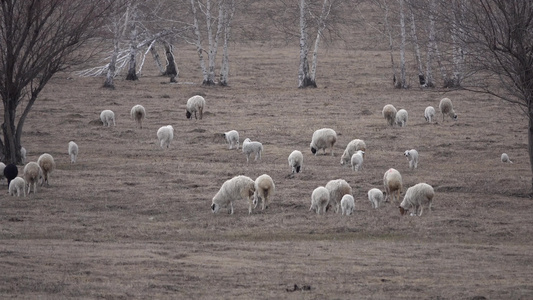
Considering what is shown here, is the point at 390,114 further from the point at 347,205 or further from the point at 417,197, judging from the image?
the point at 347,205

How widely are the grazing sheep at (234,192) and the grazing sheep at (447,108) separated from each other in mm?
14463

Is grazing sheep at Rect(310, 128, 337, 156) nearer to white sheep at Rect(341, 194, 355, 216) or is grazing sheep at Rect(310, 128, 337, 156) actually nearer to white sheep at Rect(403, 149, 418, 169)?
white sheep at Rect(403, 149, 418, 169)

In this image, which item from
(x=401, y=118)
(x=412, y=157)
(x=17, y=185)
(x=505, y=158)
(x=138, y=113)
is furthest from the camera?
(x=138, y=113)

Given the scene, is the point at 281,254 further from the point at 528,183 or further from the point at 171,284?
the point at 528,183

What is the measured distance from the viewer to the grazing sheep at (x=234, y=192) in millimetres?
15625

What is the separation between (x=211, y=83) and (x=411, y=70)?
13934mm

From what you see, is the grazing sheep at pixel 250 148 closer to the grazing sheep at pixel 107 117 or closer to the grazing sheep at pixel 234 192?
the grazing sheep at pixel 234 192

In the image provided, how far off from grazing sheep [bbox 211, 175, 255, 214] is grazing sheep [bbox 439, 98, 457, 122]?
14463 mm

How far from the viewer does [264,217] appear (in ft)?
50.2

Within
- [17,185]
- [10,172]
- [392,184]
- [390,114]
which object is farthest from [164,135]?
[392,184]

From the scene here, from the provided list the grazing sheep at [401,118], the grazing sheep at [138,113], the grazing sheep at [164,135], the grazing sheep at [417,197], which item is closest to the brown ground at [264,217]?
the grazing sheep at [417,197]

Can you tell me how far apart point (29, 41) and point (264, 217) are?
8.94 meters

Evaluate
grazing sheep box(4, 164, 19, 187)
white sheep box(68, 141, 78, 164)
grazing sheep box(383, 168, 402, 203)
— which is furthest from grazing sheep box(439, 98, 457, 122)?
grazing sheep box(4, 164, 19, 187)

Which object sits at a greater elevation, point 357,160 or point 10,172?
point 357,160
